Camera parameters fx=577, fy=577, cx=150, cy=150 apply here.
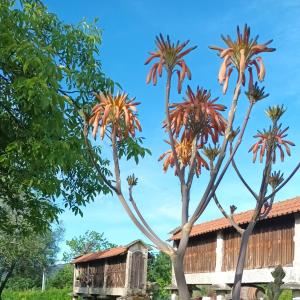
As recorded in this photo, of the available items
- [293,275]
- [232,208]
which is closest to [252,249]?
[293,275]

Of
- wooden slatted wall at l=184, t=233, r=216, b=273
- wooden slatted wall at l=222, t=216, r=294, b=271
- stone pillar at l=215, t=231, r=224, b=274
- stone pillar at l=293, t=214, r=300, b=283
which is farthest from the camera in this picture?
wooden slatted wall at l=184, t=233, r=216, b=273

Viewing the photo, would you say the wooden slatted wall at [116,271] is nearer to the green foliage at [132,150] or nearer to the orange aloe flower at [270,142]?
the green foliage at [132,150]

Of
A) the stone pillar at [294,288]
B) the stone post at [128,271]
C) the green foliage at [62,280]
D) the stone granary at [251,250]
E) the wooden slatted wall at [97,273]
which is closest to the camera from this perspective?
the stone pillar at [294,288]

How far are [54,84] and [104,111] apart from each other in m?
Result: 3.46

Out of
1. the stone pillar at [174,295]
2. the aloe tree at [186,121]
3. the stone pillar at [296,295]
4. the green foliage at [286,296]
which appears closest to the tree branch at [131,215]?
the aloe tree at [186,121]

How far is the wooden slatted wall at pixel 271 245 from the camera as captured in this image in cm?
1681

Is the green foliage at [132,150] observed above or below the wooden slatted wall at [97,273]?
above

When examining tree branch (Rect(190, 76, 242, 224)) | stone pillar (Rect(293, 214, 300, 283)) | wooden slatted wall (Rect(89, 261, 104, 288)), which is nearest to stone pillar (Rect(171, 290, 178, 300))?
wooden slatted wall (Rect(89, 261, 104, 288))

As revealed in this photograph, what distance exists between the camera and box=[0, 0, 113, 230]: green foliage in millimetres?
7863

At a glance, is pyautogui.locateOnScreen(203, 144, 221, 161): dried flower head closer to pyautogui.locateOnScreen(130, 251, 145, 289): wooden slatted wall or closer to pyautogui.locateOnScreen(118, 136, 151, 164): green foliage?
pyautogui.locateOnScreen(118, 136, 151, 164): green foliage

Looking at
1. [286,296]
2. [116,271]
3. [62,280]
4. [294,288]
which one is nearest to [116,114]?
[294,288]

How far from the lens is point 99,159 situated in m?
10.2

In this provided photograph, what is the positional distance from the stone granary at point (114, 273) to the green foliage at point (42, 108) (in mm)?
12384

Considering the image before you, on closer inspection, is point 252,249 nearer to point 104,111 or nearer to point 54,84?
point 54,84
